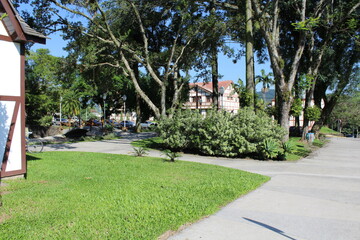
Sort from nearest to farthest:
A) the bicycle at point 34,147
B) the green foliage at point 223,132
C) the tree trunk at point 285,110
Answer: the green foliage at point 223,132
the bicycle at point 34,147
the tree trunk at point 285,110

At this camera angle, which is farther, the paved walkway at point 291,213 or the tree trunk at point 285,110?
the tree trunk at point 285,110

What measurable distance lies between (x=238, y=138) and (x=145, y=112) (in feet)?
94.9

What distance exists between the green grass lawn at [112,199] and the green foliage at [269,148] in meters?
3.39

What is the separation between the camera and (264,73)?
15734 millimetres

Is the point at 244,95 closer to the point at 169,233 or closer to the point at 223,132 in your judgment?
the point at 223,132

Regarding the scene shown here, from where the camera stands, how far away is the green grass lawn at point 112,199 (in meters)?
4.11

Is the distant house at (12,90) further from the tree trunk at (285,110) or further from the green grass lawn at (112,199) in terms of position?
the tree trunk at (285,110)

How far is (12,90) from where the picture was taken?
712 centimetres

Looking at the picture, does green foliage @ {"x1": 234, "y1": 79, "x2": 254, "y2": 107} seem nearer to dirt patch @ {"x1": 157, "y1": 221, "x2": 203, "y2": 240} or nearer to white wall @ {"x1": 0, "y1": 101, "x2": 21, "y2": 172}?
white wall @ {"x1": 0, "y1": 101, "x2": 21, "y2": 172}

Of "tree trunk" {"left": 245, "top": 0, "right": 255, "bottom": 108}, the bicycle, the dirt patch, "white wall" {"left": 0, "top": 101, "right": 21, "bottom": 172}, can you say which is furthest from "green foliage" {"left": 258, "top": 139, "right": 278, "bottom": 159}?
the bicycle

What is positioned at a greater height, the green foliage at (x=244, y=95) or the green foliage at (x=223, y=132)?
the green foliage at (x=244, y=95)

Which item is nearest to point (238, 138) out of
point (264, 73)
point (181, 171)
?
point (181, 171)

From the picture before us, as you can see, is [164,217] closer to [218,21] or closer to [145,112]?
[218,21]

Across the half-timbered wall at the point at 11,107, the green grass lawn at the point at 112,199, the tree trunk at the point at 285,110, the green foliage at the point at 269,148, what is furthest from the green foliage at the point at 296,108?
the half-timbered wall at the point at 11,107
